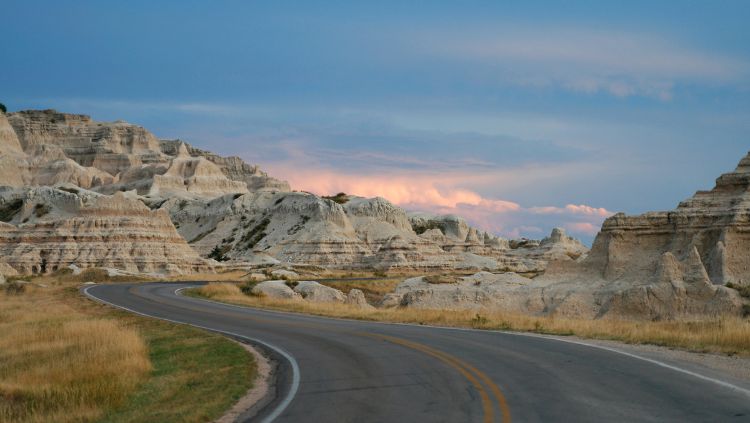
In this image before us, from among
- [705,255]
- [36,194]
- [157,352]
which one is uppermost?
[36,194]

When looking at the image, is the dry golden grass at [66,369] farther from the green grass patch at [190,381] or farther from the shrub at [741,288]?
the shrub at [741,288]

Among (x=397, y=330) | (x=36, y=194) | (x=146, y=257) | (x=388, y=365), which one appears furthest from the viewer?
(x=36, y=194)

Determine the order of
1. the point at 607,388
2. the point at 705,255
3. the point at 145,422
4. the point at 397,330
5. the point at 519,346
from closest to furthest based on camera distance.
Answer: the point at 145,422
the point at 607,388
the point at 519,346
the point at 397,330
the point at 705,255

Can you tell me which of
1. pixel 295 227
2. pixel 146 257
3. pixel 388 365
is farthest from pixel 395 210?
pixel 388 365

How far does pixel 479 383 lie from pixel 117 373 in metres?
8.02

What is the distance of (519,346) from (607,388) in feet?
19.9

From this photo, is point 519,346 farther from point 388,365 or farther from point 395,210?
point 395,210

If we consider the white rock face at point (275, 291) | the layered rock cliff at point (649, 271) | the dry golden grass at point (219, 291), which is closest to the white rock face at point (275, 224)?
the layered rock cliff at point (649, 271)

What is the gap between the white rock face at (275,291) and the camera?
4525cm

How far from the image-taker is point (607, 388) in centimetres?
1181

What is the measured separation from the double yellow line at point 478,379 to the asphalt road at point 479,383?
0.05 ft

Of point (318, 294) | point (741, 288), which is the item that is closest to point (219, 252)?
point (318, 294)

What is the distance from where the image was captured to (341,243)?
10762cm

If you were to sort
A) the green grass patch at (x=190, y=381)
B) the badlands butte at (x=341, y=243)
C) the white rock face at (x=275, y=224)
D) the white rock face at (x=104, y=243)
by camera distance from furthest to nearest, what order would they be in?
the white rock face at (x=275, y=224) < the white rock face at (x=104, y=243) < the badlands butte at (x=341, y=243) < the green grass patch at (x=190, y=381)
